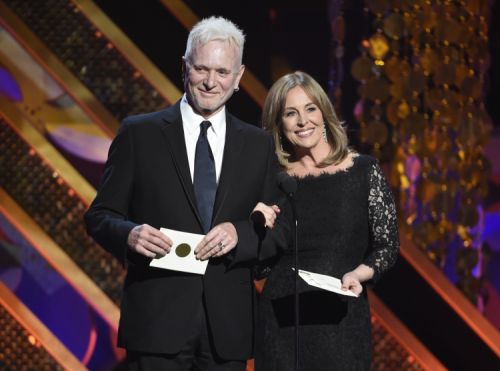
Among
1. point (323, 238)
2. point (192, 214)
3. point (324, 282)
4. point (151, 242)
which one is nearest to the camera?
point (151, 242)

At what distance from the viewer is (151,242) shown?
Answer: 2027mm

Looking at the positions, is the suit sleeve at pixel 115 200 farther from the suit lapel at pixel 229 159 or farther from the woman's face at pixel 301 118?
the woman's face at pixel 301 118

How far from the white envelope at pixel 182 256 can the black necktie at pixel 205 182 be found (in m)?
0.09

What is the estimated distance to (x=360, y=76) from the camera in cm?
356

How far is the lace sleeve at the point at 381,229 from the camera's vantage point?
8.14ft

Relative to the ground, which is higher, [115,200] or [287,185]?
[115,200]

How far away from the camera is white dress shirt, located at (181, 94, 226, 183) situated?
2.20m

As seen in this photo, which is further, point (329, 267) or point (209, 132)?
point (329, 267)

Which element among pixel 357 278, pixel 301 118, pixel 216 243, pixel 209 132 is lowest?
pixel 357 278

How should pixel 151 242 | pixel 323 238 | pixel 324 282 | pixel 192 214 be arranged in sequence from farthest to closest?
pixel 323 238
pixel 324 282
pixel 192 214
pixel 151 242

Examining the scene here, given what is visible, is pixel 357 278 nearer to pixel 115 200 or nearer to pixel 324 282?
pixel 324 282

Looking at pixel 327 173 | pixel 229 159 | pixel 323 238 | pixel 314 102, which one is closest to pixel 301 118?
pixel 314 102

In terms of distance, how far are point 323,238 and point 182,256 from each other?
571mm

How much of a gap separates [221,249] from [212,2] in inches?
92.7
